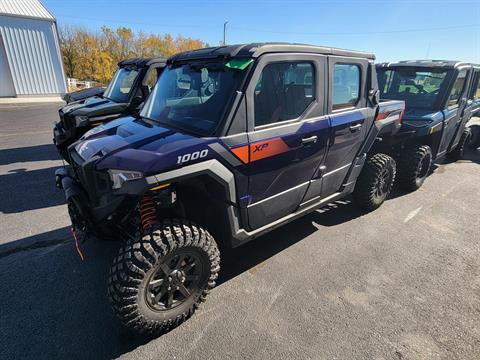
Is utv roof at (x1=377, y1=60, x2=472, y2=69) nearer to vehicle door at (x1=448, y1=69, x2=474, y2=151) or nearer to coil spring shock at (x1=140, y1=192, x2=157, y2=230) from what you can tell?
vehicle door at (x1=448, y1=69, x2=474, y2=151)

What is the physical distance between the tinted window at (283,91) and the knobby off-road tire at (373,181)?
1724 mm

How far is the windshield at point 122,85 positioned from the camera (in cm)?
574

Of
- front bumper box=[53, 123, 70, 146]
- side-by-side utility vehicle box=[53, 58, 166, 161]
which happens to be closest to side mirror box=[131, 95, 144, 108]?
side-by-side utility vehicle box=[53, 58, 166, 161]

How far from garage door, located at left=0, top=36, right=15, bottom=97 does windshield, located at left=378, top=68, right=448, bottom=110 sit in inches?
922

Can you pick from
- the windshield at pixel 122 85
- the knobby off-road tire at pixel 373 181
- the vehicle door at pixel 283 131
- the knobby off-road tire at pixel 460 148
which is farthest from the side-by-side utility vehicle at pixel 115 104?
the knobby off-road tire at pixel 460 148

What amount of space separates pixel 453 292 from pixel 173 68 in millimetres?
3466

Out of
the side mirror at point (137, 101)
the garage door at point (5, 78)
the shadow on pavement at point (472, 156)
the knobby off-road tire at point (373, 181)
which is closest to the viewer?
the knobby off-road tire at point (373, 181)

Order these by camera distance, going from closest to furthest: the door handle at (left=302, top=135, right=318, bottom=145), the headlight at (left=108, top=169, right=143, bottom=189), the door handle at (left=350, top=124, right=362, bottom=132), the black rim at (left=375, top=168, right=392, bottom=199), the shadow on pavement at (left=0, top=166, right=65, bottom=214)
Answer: the headlight at (left=108, top=169, right=143, bottom=189) < the door handle at (left=302, top=135, right=318, bottom=145) < the door handle at (left=350, top=124, right=362, bottom=132) < the black rim at (left=375, top=168, right=392, bottom=199) < the shadow on pavement at (left=0, top=166, right=65, bottom=214)

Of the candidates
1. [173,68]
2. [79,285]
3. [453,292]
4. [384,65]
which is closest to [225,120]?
[173,68]

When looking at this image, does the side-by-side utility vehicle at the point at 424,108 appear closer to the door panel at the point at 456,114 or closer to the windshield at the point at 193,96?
the door panel at the point at 456,114

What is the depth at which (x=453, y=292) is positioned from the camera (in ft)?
9.23

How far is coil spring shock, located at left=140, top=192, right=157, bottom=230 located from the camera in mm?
2289

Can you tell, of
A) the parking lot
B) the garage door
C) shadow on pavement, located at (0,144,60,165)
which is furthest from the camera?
the garage door

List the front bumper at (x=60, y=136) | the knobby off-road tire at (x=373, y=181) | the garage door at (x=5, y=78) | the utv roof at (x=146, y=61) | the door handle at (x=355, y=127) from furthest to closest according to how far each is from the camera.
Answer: the garage door at (x=5, y=78)
the utv roof at (x=146, y=61)
the front bumper at (x=60, y=136)
the knobby off-road tire at (x=373, y=181)
the door handle at (x=355, y=127)
